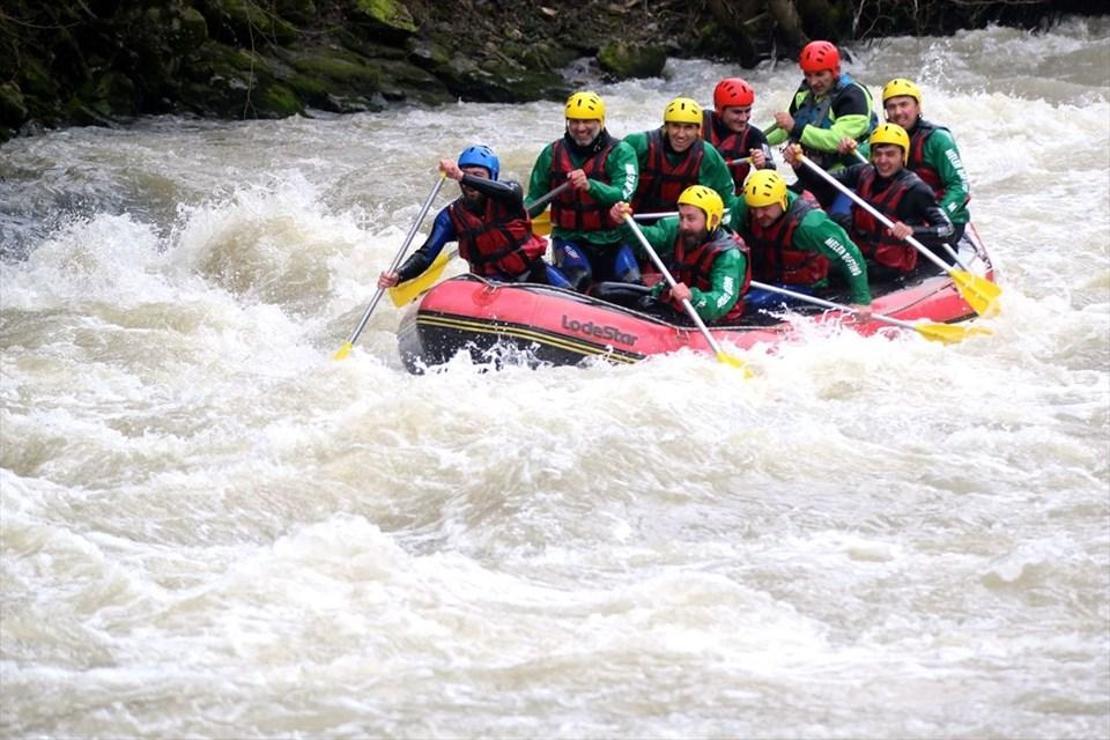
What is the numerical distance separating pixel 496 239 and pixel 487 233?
58 millimetres

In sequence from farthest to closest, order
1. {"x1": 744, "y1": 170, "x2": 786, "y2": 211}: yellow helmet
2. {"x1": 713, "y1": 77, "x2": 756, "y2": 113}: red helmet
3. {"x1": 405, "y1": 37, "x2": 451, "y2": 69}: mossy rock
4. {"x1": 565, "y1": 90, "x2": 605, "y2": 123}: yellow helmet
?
{"x1": 405, "y1": 37, "x2": 451, "y2": 69}: mossy rock, {"x1": 713, "y1": 77, "x2": 756, "y2": 113}: red helmet, {"x1": 565, "y1": 90, "x2": 605, "y2": 123}: yellow helmet, {"x1": 744, "y1": 170, "x2": 786, "y2": 211}: yellow helmet

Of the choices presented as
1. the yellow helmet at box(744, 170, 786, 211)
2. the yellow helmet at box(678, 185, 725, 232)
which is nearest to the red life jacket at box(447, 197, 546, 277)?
the yellow helmet at box(678, 185, 725, 232)

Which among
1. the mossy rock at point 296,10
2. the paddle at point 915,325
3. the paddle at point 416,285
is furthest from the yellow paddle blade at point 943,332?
the mossy rock at point 296,10

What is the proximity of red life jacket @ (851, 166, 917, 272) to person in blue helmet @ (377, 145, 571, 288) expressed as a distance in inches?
72.7

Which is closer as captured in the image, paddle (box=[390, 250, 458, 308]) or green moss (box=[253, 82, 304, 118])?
paddle (box=[390, 250, 458, 308])

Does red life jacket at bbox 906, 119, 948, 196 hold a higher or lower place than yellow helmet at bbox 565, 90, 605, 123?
lower

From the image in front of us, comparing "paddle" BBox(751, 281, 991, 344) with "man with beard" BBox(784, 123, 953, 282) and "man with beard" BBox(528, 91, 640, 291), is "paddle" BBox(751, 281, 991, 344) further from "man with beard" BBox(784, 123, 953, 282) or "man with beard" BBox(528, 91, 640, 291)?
"man with beard" BBox(528, 91, 640, 291)

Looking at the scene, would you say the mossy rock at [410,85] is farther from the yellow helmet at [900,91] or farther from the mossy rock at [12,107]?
the yellow helmet at [900,91]

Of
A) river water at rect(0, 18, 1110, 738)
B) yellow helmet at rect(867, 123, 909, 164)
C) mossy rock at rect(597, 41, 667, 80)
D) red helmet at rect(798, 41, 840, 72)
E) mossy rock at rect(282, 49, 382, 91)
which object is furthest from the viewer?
mossy rock at rect(597, 41, 667, 80)

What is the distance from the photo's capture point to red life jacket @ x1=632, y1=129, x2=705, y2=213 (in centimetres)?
991

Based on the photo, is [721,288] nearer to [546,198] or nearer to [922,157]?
[546,198]

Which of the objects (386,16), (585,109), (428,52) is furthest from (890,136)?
(386,16)

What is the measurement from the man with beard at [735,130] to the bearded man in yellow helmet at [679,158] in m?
0.76

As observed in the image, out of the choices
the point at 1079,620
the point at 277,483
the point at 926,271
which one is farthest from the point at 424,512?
the point at 926,271
